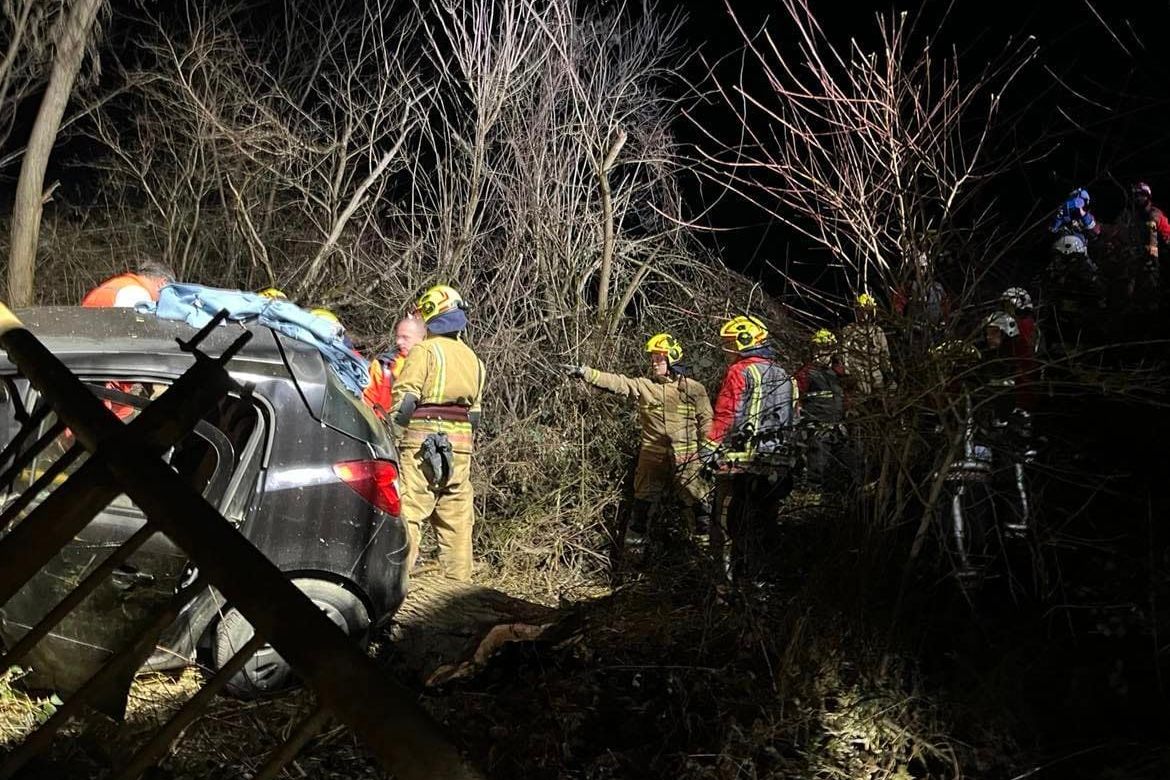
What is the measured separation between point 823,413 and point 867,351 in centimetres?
42

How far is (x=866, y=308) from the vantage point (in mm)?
3758

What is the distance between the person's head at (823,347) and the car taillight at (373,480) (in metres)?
2.13

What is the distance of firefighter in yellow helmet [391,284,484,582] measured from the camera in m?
6.07

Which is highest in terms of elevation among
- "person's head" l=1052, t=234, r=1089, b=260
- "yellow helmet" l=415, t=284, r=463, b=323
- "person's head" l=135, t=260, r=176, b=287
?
"person's head" l=135, t=260, r=176, b=287

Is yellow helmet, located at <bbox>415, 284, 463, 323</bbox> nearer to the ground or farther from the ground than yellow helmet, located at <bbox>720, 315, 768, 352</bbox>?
farther from the ground

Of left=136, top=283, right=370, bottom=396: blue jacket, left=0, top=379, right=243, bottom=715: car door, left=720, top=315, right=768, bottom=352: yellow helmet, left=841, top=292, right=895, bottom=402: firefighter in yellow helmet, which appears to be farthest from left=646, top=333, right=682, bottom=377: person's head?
left=0, top=379, right=243, bottom=715: car door

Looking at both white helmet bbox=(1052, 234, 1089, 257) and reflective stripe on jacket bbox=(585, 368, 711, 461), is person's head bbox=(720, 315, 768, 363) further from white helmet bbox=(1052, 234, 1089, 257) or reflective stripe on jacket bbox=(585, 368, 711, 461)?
white helmet bbox=(1052, 234, 1089, 257)

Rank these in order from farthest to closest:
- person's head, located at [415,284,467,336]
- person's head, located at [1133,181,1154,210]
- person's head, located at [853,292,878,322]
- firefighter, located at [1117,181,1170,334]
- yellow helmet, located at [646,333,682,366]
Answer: yellow helmet, located at [646,333,682,366] → person's head, located at [415,284,467,336] → person's head, located at [1133,181,1154,210] → firefighter, located at [1117,181,1170,334] → person's head, located at [853,292,878,322]

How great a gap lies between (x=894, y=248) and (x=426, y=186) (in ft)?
21.6

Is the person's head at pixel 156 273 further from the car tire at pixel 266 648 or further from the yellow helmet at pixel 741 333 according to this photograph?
the yellow helmet at pixel 741 333

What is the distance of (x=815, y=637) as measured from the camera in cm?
375

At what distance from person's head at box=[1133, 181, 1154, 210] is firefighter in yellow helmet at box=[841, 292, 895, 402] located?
2.94m

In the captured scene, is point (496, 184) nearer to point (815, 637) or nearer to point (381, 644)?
point (381, 644)

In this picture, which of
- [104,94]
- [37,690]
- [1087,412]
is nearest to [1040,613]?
[1087,412]
